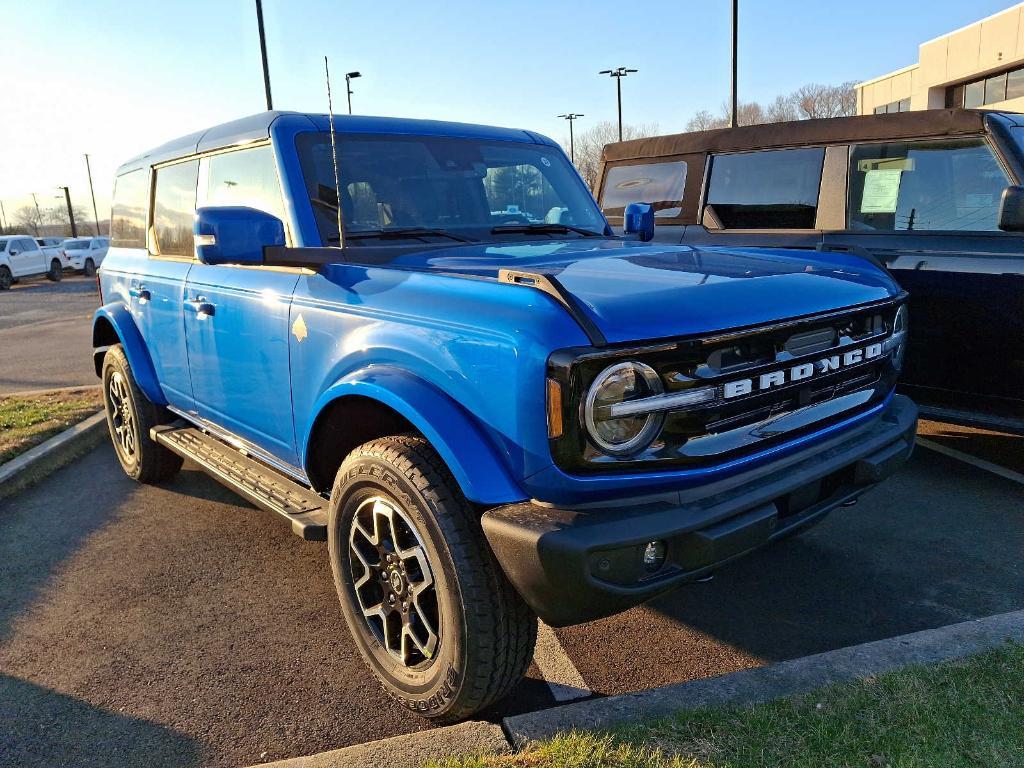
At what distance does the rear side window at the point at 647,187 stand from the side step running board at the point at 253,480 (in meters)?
3.42

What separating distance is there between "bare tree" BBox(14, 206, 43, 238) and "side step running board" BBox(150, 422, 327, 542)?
11009 cm

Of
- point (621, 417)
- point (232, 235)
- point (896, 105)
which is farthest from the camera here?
point (896, 105)

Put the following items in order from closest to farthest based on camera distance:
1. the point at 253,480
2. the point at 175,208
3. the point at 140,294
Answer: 1. the point at 253,480
2. the point at 175,208
3. the point at 140,294

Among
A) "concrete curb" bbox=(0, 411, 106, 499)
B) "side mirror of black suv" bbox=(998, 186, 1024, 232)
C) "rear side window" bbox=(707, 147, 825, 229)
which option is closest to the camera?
"side mirror of black suv" bbox=(998, 186, 1024, 232)

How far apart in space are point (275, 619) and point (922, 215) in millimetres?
4336

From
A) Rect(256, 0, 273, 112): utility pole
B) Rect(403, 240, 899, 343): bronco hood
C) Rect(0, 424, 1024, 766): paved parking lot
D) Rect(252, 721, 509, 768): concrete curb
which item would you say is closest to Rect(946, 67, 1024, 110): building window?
Rect(256, 0, 273, 112): utility pole

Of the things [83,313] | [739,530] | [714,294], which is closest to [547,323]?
[714,294]

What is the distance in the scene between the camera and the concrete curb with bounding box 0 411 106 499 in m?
4.98

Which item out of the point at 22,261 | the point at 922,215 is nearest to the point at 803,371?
the point at 922,215

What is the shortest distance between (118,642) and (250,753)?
1.02 meters

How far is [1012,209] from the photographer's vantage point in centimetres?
402

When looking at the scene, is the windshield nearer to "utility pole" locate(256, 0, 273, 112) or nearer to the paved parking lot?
the paved parking lot

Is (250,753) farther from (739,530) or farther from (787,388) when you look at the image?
(787,388)

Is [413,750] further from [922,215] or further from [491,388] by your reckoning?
[922,215]
